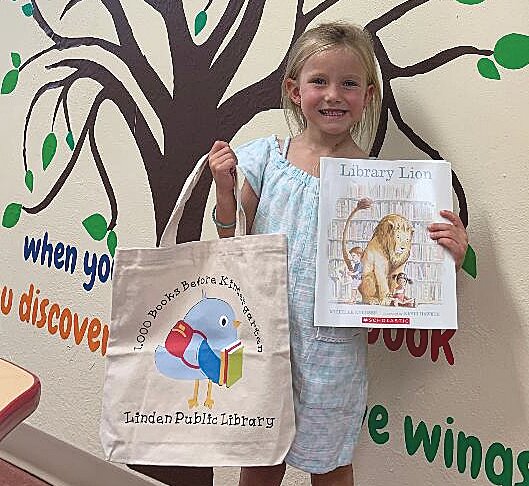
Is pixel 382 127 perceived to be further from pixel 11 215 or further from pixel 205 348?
pixel 11 215

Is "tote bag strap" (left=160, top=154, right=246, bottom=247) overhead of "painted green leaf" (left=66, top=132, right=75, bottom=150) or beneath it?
beneath

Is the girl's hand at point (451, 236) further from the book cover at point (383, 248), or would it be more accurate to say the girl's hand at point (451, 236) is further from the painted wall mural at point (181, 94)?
the painted wall mural at point (181, 94)

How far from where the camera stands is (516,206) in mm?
1195

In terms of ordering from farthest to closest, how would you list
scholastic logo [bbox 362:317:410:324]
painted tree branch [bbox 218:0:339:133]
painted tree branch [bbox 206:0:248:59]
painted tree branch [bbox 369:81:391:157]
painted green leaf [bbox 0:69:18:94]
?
painted green leaf [bbox 0:69:18:94] < painted tree branch [bbox 206:0:248:59] < painted tree branch [bbox 218:0:339:133] < painted tree branch [bbox 369:81:391:157] < scholastic logo [bbox 362:317:410:324]

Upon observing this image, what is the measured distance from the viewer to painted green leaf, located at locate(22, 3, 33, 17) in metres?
1.98

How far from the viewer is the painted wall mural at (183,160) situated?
1.23 m

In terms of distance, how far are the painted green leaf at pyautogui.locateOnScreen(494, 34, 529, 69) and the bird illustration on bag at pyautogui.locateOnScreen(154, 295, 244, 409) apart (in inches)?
22.4

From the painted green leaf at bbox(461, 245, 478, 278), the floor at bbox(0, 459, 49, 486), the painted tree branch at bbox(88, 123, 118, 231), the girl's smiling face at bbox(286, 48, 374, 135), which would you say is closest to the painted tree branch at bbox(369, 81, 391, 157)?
the girl's smiling face at bbox(286, 48, 374, 135)

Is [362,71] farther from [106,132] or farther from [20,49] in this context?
[20,49]

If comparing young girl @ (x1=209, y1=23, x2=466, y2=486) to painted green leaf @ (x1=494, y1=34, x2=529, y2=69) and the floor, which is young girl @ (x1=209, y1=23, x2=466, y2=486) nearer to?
painted green leaf @ (x1=494, y1=34, x2=529, y2=69)

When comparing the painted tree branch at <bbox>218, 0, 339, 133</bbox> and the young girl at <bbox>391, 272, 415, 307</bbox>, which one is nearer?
the young girl at <bbox>391, 272, 415, 307</bbox>

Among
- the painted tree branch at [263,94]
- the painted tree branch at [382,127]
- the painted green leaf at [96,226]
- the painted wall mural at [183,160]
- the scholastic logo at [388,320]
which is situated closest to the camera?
the scholastic logo at [388,320]

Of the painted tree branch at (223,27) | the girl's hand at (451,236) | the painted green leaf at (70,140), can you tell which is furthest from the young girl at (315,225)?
the painted green leaf at (70,140)

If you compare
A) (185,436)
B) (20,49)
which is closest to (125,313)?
(185,436)
